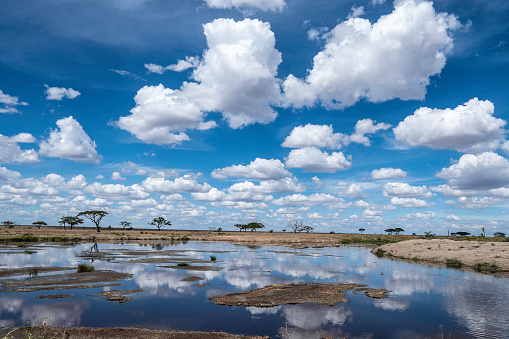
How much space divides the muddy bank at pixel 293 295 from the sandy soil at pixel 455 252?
24287 millimetres

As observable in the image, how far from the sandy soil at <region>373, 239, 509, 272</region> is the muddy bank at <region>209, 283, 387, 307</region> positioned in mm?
24287

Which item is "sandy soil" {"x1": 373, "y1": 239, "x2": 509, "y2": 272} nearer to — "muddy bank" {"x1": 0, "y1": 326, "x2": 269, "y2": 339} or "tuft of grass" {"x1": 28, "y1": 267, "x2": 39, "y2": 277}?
"muddy bank" {"x1": 0, "y1": 326, "x2": 269, "y2": 339}

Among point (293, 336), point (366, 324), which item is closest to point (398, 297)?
point (366, 324)

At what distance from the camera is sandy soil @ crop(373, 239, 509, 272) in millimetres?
39875

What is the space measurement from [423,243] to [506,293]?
3452 cm

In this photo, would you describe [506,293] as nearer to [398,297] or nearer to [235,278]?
[398,297]

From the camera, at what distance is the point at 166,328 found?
51.5ft

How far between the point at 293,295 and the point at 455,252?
118 feet

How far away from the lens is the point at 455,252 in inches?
1825

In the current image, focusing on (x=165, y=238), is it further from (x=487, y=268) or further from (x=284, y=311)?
(x=284, y=311)

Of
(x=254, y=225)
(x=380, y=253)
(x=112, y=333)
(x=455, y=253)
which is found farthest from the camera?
(x=254, y=225)

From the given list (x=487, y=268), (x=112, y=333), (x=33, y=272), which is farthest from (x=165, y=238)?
(x=112, y=333)

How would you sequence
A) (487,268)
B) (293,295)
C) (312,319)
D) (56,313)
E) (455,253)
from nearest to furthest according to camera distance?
1. (312,319)
2. (56,313)
3. (293,295)
4. (487,268)
5. (455,253)

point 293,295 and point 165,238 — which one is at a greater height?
point 293,295
